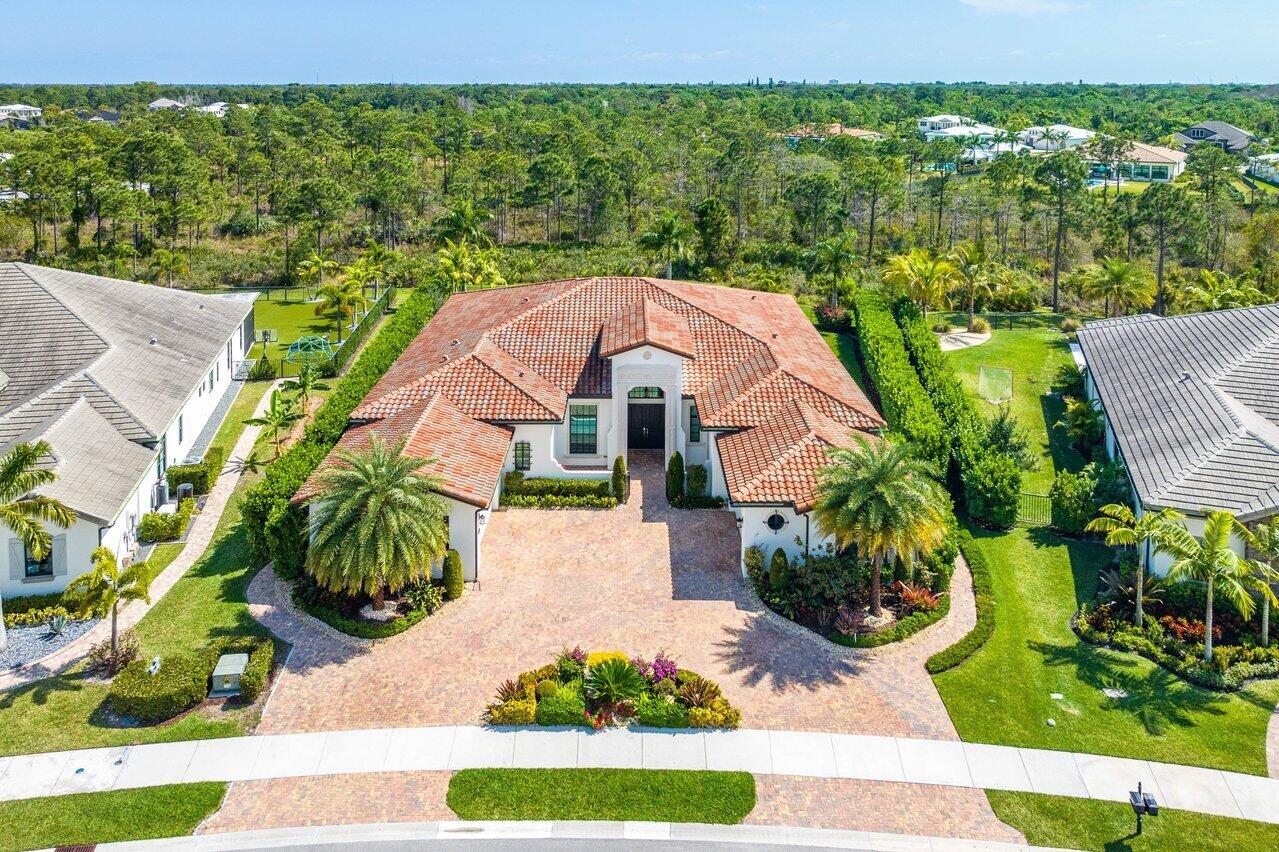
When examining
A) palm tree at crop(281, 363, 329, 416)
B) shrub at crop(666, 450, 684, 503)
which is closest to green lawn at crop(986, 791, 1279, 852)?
shrub at crop(666, 450, 684, 503)

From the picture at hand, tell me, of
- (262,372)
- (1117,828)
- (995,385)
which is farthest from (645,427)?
(1117,828)

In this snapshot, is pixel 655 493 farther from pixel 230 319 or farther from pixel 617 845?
pixel 230 319

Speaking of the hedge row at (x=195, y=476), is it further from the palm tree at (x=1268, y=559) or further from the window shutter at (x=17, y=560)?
the palm tree at (x=1268, y=559)

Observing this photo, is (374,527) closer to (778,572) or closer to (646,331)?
(778,572)

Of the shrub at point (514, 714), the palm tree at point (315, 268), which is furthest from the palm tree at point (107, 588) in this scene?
the palm tree at point (315, 268)

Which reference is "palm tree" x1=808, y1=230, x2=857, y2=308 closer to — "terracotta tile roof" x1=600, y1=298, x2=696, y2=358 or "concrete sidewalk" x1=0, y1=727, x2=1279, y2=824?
"terracotta tile roof" x1=600, y1=298, x2=696, y2=358

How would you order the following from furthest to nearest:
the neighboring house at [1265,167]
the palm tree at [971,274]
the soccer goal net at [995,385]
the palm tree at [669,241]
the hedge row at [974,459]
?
1. the neighboring house at [1265,167]
2. the palm tree at [669,241]
3. the palm tree at [971,274]
4. the soccer goal net at [995,385]
5. the hedge row at [974,459]
